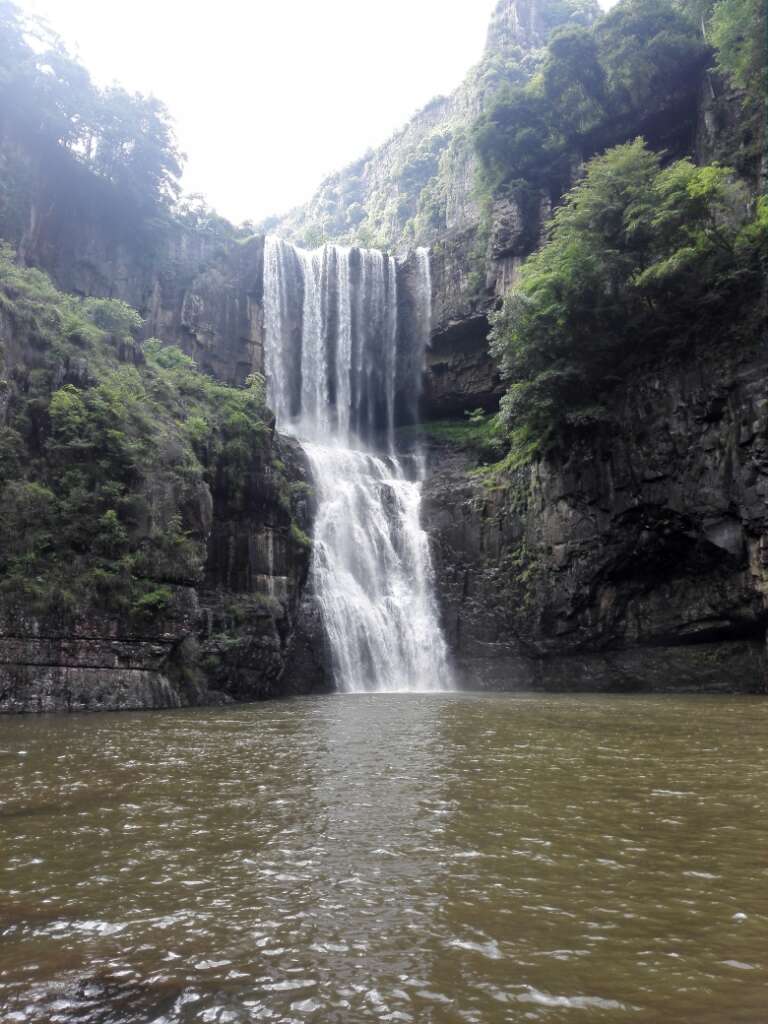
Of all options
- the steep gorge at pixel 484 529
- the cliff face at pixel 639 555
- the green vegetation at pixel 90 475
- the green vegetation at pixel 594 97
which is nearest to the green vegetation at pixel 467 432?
the steep gorge at pixel 484 529

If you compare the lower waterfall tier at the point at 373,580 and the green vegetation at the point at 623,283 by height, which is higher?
the green vegetation at the point at 623,283

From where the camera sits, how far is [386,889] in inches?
137

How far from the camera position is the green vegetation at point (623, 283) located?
19562 millimetres

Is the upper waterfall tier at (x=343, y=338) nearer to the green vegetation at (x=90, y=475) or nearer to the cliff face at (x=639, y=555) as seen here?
the cliff face at (x=639, y=555)

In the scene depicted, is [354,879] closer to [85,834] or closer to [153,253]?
[85,834]

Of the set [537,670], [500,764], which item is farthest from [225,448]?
[500,764]

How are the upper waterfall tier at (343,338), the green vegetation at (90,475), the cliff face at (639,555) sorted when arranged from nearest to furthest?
1. the green vegetation at (90,475)
2. the cliff face at (639,555)
3. the upper waterfall tier at (343,338)

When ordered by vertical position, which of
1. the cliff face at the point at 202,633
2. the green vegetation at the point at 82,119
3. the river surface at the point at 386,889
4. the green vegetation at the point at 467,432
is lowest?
the river surface at the point at 386,889

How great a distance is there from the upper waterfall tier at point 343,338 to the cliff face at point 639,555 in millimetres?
11478

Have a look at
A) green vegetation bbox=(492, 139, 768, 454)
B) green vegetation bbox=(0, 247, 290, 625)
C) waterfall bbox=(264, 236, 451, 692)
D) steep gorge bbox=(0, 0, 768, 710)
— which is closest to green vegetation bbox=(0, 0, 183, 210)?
steep gorge bbox=(0, 0, 768, 710)

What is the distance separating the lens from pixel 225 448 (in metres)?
20.1

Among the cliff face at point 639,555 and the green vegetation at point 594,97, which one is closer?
the cliff face at point 639,555

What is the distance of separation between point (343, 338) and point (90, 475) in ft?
65.2

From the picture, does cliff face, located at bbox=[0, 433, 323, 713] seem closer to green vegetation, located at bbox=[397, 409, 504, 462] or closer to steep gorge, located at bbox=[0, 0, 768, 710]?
steep gorge, located at bbox=[0, 0, 768, 710]
